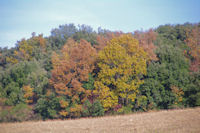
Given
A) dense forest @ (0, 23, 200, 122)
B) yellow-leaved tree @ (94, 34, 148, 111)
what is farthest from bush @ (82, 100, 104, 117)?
yellow-leaved tree @ (94, 34, 148, 111)

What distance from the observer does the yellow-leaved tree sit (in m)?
27.4

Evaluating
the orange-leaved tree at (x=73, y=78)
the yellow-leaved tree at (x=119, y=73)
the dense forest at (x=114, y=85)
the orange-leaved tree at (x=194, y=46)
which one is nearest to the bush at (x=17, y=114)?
the dense forest at (x=114, y=85)

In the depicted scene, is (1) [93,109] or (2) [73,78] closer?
(1) [93,109]

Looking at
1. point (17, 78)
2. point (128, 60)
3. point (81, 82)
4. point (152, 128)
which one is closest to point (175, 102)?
point (128, 60)

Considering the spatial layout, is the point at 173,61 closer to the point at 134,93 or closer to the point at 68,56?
the point at 134,93

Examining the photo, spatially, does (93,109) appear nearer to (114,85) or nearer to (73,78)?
(114,85)

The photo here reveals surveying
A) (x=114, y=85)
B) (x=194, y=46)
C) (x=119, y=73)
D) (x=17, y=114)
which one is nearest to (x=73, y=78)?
(x=114, y=85)

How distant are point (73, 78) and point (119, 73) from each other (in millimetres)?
7151

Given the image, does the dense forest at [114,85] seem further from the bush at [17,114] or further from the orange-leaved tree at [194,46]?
the orange-leaved tree at [194,46]

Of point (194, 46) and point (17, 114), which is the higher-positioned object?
point (194, 46)

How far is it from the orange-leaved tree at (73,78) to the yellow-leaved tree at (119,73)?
2.42 metres

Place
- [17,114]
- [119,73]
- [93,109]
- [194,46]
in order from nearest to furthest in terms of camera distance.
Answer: [93,109] → [119,73] → [17,114] → [194,46]

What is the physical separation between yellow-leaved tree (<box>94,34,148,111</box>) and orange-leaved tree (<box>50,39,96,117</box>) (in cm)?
242

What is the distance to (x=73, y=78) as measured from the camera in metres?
28.9
